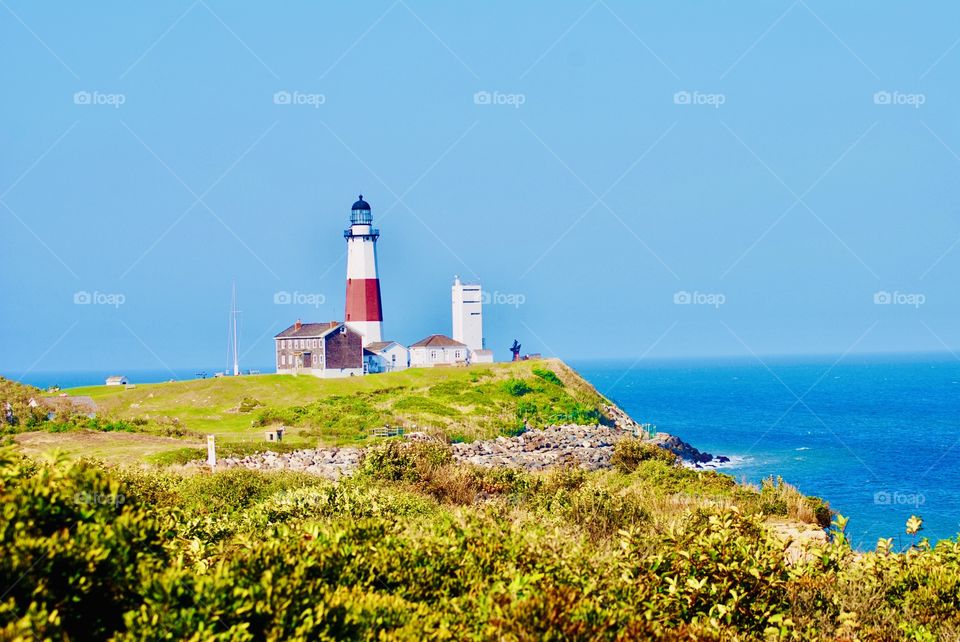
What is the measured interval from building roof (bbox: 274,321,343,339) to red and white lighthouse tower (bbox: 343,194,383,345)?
2.71 m

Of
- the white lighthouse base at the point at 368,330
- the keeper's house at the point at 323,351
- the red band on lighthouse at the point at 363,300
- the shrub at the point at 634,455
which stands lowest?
the shrub at the point at 634,455

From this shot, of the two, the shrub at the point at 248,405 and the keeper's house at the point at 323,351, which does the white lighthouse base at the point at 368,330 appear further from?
the shrub at the point at 248,405

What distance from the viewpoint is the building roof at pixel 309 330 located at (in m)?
64.2

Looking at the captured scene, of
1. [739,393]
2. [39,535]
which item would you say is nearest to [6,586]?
[39,535]

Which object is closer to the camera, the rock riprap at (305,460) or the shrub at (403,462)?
the shrub at (403,462)

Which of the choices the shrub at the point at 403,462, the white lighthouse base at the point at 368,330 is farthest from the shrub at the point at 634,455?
the white lighthouse base at the point at 368,330

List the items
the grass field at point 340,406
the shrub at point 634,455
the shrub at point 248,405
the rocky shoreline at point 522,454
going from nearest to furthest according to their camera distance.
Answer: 1. the rocky shoreline at point 522,454
2. the shrub at point 634,455
3. the grass field at point 340,406
4. the shrub at point 248,405

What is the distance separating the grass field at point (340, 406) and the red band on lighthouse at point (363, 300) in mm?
7269

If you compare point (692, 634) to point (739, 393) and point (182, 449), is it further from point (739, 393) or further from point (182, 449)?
point (739, 393)

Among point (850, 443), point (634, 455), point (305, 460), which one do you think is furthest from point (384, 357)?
point (634, 455)

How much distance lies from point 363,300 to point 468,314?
7.80 m

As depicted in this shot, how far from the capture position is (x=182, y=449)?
112 ft

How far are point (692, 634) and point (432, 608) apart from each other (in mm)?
2241

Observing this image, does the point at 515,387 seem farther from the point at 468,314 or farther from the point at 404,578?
the point at 404,578
